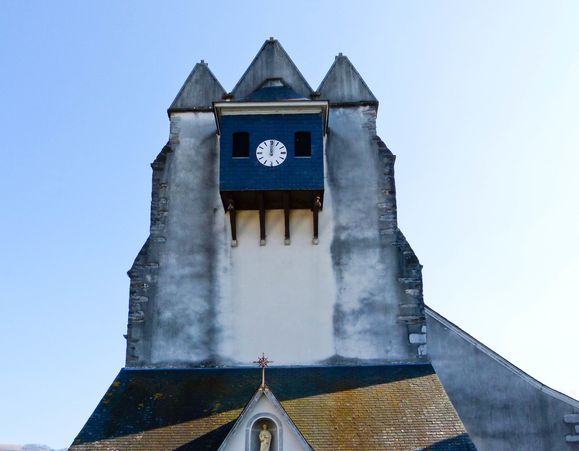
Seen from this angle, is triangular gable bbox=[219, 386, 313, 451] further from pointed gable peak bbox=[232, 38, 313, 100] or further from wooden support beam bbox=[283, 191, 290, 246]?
pointed gable peak bbox=[232, 38, 313, 100]

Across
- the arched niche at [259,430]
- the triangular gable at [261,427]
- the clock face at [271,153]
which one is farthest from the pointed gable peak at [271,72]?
the arched niche at [259,430]

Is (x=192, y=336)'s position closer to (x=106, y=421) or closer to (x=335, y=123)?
(x=106, y=421)

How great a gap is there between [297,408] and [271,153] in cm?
642

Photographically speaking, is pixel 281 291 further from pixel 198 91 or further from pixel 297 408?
pixel 198 91

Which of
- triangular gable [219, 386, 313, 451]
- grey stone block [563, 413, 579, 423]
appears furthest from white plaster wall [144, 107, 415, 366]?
grey stone block [563, 413, 579, 423]

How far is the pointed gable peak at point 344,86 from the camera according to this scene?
21.8 m

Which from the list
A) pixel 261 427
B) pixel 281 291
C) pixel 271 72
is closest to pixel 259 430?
pixel 261 427

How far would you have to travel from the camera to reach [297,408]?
1692cm

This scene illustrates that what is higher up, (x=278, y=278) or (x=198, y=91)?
(x=198, y=91)

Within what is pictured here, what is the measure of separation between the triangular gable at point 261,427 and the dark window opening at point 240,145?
6.69 metres

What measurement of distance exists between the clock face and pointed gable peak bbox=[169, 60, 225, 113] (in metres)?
2.39

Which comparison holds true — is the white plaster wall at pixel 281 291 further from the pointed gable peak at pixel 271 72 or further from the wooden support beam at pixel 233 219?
the pointed gable peak at pixel 271 72

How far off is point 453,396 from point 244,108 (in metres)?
8.88

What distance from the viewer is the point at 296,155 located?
20188 mm
